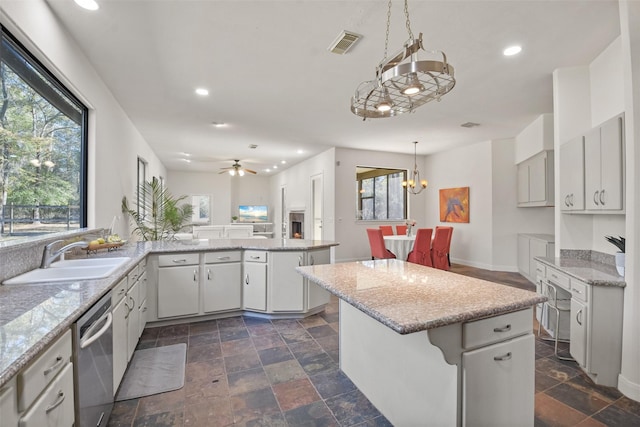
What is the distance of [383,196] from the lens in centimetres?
822

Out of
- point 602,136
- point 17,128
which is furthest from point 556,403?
point 17,128

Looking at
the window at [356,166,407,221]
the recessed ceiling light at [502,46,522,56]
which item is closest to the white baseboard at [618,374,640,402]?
the recessed ceiling light at [502,46,522,56]

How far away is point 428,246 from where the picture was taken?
5441mm

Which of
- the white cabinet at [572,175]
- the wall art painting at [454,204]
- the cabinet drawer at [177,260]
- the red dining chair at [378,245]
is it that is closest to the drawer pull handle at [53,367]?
the cabinet drawer at [177,260]

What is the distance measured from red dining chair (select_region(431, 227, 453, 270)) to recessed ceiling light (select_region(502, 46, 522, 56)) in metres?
3.46

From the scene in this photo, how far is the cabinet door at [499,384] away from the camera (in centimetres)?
126

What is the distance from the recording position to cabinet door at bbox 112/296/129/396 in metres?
1.83

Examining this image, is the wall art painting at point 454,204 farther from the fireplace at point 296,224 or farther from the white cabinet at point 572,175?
the fireplace at point 296,224

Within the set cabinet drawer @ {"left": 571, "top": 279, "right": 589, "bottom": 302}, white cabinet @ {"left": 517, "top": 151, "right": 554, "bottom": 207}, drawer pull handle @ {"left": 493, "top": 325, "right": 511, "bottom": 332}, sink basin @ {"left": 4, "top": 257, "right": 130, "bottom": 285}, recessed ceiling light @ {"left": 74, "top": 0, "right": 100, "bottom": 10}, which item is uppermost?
recessed ceiling light @ {"left": 74, "top": 0, "right": 100, "bottom": 10}

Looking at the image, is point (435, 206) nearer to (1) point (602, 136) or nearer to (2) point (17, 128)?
(1) point (602, 136)

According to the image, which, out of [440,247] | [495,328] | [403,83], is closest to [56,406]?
[495,328]

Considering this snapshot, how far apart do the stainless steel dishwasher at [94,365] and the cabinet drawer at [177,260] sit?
1421 millimetres

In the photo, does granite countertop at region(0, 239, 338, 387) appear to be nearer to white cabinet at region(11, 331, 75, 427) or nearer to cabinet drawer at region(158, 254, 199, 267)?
white cabinet at region(11, 331, 75, 427)

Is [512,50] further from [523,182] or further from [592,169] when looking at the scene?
[523,182]
